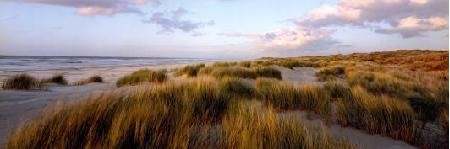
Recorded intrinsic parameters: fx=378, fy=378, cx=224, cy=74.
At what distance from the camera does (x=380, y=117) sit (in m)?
4.09

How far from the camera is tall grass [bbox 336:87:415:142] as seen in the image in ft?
12.4

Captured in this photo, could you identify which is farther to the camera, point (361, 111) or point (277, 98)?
point (277, 98)

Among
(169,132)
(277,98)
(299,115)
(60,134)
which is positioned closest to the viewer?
(60,134)

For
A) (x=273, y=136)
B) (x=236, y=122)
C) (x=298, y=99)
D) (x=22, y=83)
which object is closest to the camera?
(x=273, y=136)

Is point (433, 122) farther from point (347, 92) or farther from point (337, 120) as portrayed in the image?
point (347, 92)

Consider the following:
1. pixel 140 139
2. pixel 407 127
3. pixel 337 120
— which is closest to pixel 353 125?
pixel 337 120

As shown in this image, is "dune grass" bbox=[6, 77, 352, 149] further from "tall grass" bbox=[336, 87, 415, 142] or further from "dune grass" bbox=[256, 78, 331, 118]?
"dune grass" bbox=[256, 78, 331, 118]

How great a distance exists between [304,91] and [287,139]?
2968 mm

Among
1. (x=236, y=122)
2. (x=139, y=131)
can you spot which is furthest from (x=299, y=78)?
(x=139, y=131)

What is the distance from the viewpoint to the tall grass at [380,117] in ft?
12.4

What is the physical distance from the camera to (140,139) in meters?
2.53

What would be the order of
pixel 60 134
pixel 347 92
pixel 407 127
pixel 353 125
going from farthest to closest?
pixel 347 92, pixel 353 125, pixel 407 127, pixel 60 134

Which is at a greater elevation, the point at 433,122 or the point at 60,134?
the point at 60,134

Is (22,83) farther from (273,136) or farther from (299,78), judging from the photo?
(299,78)
